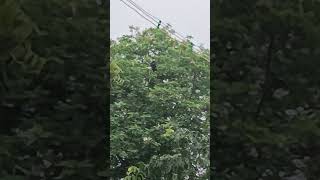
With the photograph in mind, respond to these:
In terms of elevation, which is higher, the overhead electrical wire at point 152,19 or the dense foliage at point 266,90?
the overhead electrical wire at point 152,19

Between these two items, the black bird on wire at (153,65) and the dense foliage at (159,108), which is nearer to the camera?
the dense foliage at (159,108)

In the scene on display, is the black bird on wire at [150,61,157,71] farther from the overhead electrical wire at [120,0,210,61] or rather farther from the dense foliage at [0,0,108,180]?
the dense foliage at [0,0,108,180]

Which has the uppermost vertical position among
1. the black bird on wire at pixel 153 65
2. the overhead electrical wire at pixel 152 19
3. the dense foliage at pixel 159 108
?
the overhead electrical wire at pixel 152 19

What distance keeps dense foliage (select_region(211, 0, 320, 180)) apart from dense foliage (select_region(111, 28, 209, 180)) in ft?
9.75

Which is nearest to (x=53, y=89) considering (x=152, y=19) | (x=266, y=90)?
(x=266, y=90)

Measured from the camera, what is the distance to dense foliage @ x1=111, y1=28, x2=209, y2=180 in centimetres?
432

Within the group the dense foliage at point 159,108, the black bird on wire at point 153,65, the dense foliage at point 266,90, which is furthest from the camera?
the black bird on wire at point 153,65

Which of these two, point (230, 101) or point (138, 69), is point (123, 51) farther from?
point (230, 101)

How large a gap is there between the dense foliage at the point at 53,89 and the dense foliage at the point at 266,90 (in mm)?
291

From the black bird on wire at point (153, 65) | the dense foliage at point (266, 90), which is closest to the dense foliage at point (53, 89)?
the dense foliage at point (266, 90)

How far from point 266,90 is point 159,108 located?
3672mm

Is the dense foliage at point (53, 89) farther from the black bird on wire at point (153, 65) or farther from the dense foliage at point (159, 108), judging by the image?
the black bird on wire at point (153, 65)

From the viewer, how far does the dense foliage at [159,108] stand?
14.2ft

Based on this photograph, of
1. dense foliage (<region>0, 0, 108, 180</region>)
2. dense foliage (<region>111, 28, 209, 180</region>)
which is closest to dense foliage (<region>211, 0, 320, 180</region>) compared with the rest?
dense foliage (<region>0, 0, 108, 180</region>)
